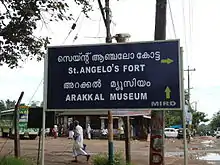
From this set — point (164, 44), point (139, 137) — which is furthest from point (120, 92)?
point (139, 137)

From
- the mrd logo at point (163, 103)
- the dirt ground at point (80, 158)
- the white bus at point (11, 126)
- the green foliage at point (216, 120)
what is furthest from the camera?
the green foliage at point (216, 120)

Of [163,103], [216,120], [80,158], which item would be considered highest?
[163,103]

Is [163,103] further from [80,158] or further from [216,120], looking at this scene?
[216,120]

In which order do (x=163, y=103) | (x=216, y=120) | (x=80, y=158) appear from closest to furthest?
(x=163, y=103), (x=80, y=158), (x=216, y=120)

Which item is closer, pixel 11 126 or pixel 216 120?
pixel 11 126

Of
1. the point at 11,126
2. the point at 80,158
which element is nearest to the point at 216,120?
the point at 11,126

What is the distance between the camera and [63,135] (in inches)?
1941

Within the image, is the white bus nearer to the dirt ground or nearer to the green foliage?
the dirt ground

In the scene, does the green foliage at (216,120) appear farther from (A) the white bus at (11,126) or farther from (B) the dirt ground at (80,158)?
(B) the dirt ground at (80,158)

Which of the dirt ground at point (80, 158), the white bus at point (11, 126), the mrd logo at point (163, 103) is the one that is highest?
the mrd logo at point (163, 103)

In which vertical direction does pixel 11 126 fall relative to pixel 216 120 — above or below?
above

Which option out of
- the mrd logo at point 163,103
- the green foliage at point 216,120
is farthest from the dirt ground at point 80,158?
the green foliage at point 216,120

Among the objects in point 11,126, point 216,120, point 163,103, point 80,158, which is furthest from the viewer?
point 216,120

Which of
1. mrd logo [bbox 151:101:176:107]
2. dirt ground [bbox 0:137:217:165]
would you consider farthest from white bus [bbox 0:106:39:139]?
mrd logo [bbox 151:101:176:107]
